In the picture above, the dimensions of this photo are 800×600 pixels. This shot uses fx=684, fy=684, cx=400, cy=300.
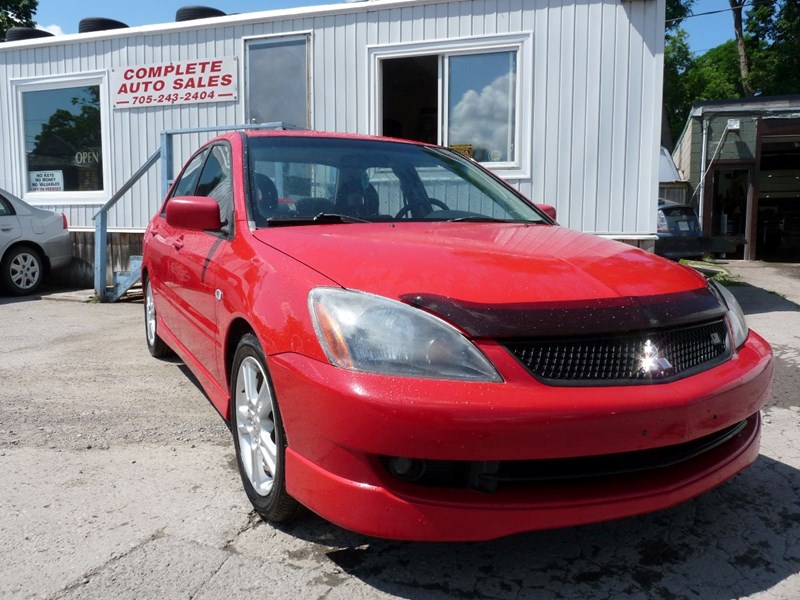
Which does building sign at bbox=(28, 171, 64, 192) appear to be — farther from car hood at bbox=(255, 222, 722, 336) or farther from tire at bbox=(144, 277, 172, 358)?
car hood at bbox=(255, 222, 722, 336)

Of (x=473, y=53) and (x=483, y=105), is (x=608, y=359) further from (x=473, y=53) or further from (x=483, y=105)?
(x=473, y=53)

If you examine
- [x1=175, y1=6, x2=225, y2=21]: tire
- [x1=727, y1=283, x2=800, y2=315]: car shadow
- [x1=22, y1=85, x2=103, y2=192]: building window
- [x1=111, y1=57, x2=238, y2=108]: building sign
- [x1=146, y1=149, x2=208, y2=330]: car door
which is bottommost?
[x1=727, y1=283, x2=800, y2=315]: car shadow

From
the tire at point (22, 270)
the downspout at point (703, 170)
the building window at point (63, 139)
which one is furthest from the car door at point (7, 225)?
the downspout at point (703, 170)

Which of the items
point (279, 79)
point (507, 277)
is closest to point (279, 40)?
point (279, 79)

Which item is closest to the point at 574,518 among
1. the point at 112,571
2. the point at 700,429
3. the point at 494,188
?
the point at 700,429

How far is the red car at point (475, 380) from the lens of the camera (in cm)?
189

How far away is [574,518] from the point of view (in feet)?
6.37

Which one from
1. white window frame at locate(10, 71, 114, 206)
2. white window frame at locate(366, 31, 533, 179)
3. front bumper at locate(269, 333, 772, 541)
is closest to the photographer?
front bumper at locate(269, 333, 772, 541)

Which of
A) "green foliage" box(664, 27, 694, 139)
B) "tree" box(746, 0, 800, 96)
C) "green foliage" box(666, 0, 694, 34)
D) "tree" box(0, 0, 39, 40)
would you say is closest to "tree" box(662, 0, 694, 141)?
"green foliage" box(664, 27, 694, 139)

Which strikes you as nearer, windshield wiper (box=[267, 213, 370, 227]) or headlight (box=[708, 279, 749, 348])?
headlight (box=[708, 279, 749, 348])

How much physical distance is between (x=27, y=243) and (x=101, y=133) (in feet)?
5.88

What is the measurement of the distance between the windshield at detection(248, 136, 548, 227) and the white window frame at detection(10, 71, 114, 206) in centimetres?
693

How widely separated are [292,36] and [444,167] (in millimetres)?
5287

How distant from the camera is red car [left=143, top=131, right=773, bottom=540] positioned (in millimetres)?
1886
